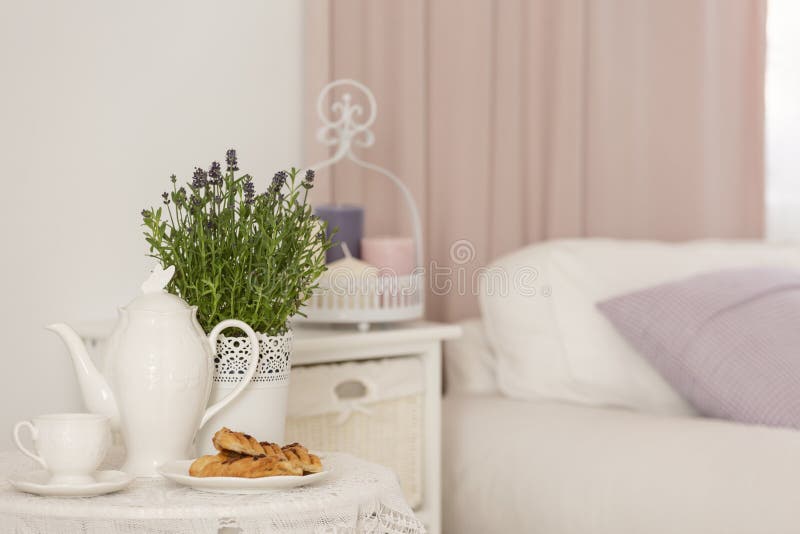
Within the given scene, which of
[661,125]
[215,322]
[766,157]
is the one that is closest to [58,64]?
[215,322]

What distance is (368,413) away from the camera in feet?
5.47

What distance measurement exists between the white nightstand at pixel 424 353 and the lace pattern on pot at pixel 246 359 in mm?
512

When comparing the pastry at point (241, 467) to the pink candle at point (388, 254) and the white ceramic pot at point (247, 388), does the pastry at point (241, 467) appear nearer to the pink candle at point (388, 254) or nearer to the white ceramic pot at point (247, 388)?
the white ceramic pot at point (247, 388)

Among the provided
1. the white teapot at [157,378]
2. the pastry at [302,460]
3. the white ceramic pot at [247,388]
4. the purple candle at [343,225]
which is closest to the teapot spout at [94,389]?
the white teapot at [157,378]

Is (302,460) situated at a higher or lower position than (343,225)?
lower

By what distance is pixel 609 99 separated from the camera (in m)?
2.34

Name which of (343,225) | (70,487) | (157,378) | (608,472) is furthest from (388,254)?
(70,487)

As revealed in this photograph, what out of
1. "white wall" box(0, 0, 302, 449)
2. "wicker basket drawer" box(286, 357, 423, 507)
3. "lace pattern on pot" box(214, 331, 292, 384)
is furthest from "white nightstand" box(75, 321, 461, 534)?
"lace pattern on pot" box(214, 331, 292, 384)

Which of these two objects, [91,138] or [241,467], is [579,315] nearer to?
[91,138]

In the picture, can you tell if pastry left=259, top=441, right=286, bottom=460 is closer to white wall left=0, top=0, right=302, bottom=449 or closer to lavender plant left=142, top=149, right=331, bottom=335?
lavender plant left=142, top=149, right=331, bottom=335

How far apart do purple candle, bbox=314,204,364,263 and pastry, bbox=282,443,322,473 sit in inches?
29.8

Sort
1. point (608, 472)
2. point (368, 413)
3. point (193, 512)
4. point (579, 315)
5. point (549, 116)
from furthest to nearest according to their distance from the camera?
point (549, 116) < point (579, 315) < point (368, 413) < point (608, 472) < point (193, 512)

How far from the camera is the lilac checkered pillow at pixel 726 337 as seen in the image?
1639 mm

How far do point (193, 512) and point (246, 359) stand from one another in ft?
0.74
